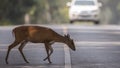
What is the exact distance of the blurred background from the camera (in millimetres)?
71562

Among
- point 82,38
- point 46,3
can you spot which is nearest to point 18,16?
point 46,3

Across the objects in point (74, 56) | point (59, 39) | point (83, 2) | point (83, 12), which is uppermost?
point (59, 39)

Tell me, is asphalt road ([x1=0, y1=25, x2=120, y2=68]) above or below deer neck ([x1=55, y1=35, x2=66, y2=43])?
below

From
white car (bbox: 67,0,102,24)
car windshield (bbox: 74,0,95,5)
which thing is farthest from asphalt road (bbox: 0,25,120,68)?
car windshield (bbox: 74,0,95,5)

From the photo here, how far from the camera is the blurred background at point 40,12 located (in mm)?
71562

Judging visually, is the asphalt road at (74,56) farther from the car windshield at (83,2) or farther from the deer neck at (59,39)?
the car windshield at (83,2)

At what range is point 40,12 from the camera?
92.1 metres

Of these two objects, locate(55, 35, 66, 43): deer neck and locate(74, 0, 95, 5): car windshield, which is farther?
locate(74, 0, 95, 5): car windshield

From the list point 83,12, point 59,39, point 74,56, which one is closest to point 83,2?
point 83,12

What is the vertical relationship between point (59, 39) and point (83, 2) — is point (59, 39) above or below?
above

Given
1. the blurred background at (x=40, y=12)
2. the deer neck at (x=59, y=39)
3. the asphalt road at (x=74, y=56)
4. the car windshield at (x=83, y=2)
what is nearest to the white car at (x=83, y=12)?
the car windshield at (x=83, y=2)

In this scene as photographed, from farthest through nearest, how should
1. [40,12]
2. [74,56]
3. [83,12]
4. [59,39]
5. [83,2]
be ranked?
[40,12] < [83,2] < [83,12] < [74,56] < [59,39]

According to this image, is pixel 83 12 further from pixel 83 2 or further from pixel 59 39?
pixel 59 39

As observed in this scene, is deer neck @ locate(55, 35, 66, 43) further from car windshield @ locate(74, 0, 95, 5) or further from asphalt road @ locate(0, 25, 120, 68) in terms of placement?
car windshield @ locate(74, 0, 95, 5)
